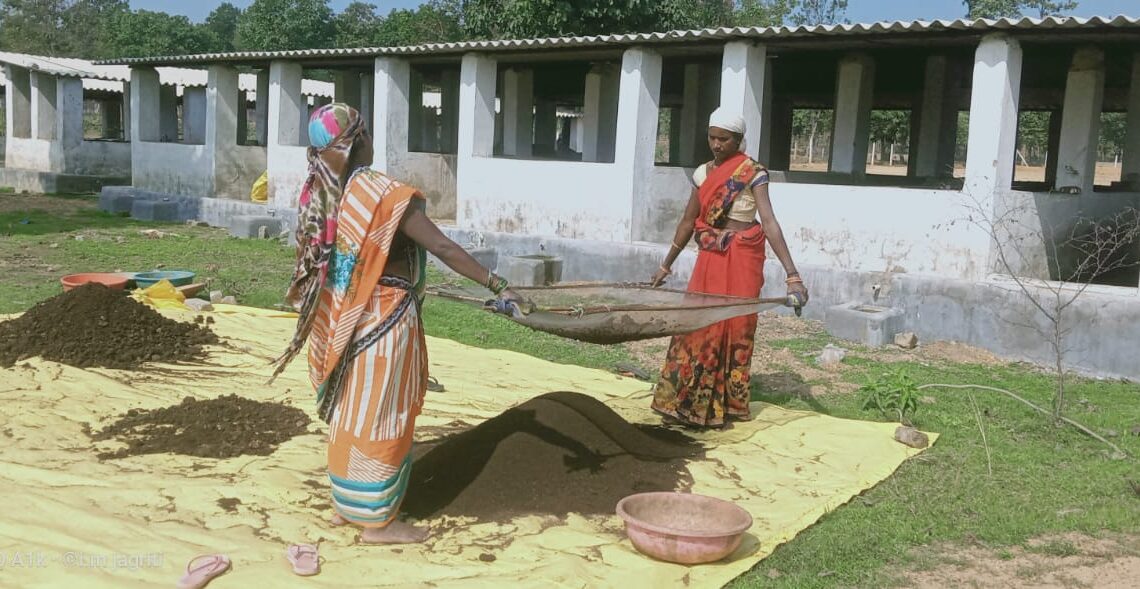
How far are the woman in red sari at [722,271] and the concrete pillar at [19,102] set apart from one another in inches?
814

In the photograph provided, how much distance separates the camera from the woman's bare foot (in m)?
3.63

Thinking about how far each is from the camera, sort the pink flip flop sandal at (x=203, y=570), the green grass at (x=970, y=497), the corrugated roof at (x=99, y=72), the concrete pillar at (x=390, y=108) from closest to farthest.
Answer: the pink flip flop sandal at (x=203, y=570) < the green grass at (x=970, y=497) < the concrete pillar at (x=390, y=108) < the corrugated roof at (x=99, y=72)

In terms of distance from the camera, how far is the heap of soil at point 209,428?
184 inches

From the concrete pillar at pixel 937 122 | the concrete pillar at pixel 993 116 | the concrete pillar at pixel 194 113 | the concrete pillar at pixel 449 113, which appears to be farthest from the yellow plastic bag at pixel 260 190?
the concrete pillar at pixel 993 116

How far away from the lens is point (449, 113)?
16.4 m

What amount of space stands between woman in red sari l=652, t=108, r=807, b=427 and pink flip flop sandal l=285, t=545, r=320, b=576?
2687 millimetres

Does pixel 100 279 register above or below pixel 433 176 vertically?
below

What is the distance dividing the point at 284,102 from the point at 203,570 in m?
13.0

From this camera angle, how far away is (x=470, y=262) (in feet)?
11.9

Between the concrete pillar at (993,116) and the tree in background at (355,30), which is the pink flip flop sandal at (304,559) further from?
the tree in background at (355,30)

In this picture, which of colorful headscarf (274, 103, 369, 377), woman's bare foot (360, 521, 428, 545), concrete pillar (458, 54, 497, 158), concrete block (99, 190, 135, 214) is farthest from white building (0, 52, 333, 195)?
woman's bare foot (360, 521, 428, 545)

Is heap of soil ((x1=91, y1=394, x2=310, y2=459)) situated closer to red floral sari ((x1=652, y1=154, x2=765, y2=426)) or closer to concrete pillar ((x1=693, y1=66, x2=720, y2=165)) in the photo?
red floral sari ((x1=652, y1=154, x2=765, y2=426))

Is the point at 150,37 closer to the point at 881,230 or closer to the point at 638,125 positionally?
the point at 638,125

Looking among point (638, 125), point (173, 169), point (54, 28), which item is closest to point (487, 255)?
point (638, 125)
